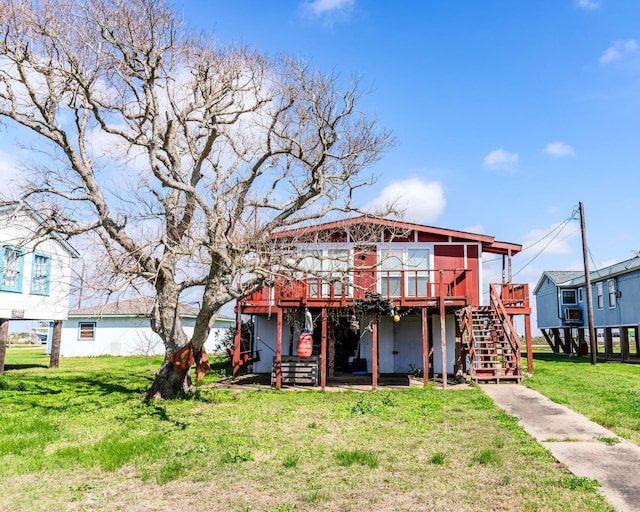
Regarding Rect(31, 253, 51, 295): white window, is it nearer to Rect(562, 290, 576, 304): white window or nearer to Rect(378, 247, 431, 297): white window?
Rect(378, 247, 431, 297): white window

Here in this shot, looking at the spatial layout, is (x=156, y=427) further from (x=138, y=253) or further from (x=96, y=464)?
(x=138, y=253)

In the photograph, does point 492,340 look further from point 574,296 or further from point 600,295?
point 574,296

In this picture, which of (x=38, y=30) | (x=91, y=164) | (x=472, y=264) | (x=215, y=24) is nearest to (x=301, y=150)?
(x=215, y=24)

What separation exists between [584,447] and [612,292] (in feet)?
77.5

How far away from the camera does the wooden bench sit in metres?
15.1

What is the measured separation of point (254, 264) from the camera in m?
10.8

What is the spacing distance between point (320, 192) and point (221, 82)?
3.44m

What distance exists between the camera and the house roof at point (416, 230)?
15.7 meters

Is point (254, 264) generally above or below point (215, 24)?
below

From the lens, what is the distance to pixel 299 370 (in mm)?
15172

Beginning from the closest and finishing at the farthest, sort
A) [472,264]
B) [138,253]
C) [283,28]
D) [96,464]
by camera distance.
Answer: [96,464]
[138,253]
[283,28]
[472,264]

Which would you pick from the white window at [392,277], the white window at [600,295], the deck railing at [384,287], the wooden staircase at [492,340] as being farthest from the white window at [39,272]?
the white window at [600,295]

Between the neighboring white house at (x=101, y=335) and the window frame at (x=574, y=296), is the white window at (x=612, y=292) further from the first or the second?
the neighboring white house at (x=101, y=335)

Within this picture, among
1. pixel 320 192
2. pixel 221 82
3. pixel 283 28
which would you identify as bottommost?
pixel 320 192
